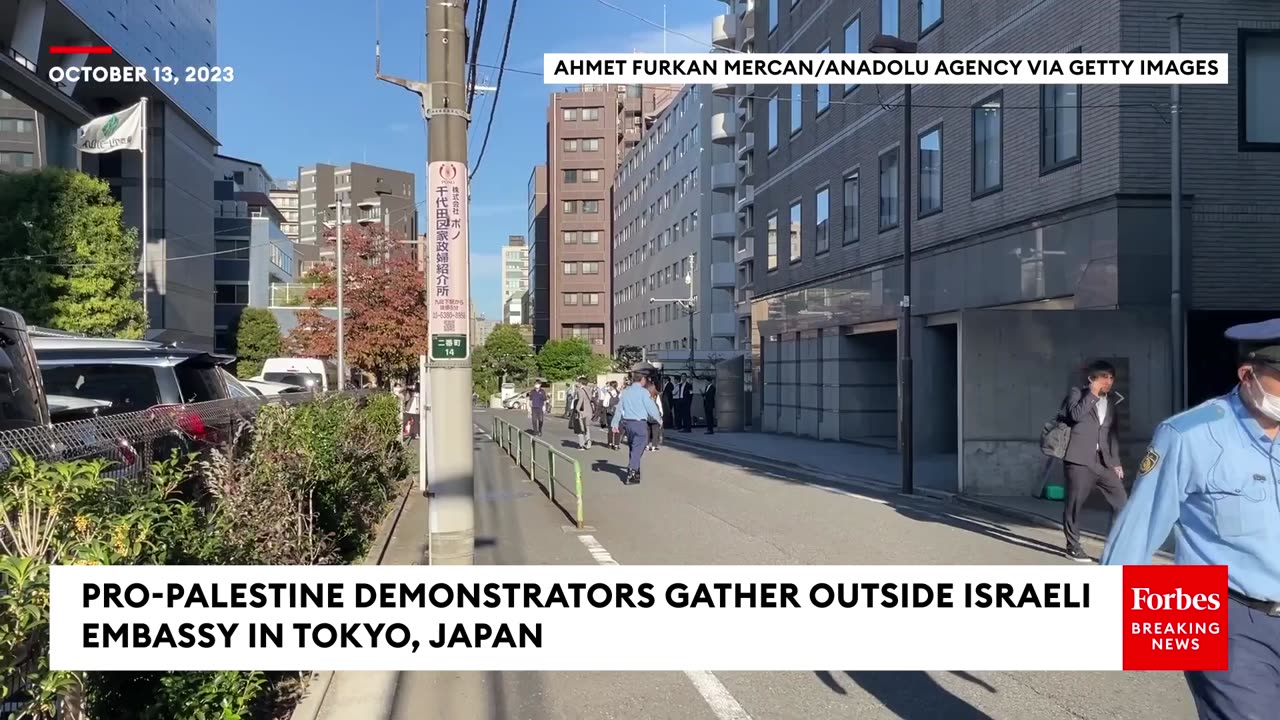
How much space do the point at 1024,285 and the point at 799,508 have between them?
23.4 feet

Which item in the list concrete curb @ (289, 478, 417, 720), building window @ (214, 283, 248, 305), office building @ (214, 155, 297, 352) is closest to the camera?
concrete curb @ (289, 478, 417, 720)

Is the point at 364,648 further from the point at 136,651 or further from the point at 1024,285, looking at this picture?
the point at 1024,285

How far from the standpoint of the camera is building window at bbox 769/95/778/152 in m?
33.8

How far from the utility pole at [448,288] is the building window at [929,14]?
52.9 ft

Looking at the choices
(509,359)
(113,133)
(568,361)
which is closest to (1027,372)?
(113,133)

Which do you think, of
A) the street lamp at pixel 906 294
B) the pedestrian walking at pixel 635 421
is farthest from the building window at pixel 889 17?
the pedestrian walking at pixel 635 421

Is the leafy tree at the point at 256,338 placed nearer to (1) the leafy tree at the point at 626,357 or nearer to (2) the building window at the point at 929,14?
(1) the leafy tree at the point at 626,357

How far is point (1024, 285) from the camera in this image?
18.1 metres

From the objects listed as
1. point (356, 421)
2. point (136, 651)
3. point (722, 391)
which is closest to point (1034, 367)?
point (356, 421)

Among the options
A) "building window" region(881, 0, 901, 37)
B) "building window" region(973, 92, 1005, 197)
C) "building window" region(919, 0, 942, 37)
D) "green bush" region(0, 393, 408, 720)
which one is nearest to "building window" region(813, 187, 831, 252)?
"building window" region(881, 0, 901, 37)

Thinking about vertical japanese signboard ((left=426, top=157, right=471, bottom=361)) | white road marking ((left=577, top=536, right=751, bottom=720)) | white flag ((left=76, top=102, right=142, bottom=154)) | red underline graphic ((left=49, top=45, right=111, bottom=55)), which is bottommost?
white road marking ((left=577, top=536, right=751, bottom=720))

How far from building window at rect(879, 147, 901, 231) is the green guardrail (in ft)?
32.9

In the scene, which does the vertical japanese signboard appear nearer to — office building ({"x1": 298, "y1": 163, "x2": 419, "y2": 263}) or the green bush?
the green bush

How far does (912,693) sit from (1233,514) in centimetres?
288
